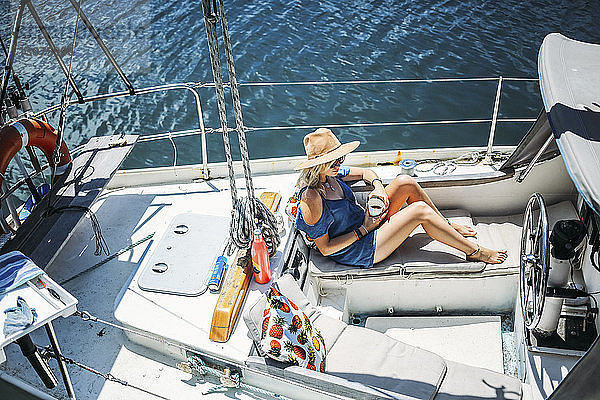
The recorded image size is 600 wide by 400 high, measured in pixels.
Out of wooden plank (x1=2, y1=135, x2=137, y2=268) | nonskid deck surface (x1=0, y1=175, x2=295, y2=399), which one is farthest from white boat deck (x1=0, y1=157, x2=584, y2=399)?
wooden plank (x1=2, y1=135, x2=137, y2=268)

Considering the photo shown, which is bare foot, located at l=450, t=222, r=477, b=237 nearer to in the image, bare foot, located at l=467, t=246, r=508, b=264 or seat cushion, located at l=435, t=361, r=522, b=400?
bare foot, located at l=467, t=246, r=508, b=264

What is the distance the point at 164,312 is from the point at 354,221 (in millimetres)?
1105

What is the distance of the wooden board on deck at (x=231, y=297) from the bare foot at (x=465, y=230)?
1.19 m

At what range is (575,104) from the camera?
2.34m

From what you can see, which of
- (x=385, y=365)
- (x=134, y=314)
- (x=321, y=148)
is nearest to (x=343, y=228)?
(x=321, y=148)

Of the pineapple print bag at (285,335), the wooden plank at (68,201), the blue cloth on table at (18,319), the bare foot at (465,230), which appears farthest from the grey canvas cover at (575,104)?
the wooden plank at (68,201)

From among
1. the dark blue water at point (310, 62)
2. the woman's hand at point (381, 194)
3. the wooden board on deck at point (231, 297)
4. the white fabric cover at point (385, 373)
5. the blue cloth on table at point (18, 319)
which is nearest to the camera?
the blue cloth on table at point (18, 319)

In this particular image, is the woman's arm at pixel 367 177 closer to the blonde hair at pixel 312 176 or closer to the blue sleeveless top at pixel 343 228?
the blue sleeveless top at pixel 343 228

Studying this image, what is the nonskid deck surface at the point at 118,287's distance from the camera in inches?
111

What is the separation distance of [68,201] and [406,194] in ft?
6.58

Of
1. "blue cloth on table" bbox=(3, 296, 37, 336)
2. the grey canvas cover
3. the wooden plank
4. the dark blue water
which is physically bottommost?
the dark blue water

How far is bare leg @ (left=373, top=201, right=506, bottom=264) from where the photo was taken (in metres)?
3.08

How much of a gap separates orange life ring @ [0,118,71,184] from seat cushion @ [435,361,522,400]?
2617 millimetres

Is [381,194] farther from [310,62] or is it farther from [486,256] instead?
[310,62]
